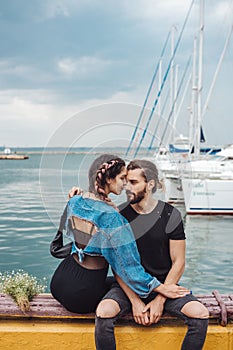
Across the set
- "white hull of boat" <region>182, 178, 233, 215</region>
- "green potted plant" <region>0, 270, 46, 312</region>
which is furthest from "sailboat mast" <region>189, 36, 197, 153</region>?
→ "green potted plant" <region>0, 270, 46, 312</region>

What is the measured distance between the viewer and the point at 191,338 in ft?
9.18

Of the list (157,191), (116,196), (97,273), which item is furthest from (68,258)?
(157,191)

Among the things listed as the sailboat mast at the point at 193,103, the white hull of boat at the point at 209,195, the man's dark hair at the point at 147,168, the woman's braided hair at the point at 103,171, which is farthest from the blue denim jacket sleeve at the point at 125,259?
the sailboat mast at the point at 193,103

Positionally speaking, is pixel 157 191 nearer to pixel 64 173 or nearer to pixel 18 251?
pixel 64 173

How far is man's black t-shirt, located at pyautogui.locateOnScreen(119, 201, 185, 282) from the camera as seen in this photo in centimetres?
303

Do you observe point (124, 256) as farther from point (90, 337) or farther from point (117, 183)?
point (90, 337)

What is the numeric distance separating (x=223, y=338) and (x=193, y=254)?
9482mm

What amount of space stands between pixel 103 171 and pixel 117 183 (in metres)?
0.11

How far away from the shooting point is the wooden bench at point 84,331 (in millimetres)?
2998

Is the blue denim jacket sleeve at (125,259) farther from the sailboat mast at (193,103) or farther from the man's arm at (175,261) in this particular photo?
the sailboat mast at (193,103)

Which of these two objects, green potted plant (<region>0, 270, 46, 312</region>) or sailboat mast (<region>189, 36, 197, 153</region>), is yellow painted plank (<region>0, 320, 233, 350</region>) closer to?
green potted plant (<region>0, 270, 46, 312</region>)

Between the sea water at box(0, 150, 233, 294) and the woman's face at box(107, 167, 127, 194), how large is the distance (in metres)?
0.15

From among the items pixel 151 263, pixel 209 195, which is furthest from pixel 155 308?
pixel 209 195

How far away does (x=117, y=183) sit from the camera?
2865mm
